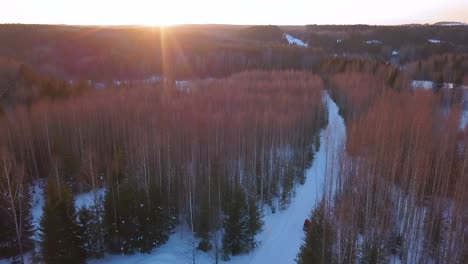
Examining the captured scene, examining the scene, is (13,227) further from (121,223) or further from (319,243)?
(319,243)

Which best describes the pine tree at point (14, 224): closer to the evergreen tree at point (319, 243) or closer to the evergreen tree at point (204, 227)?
the evergreen tree at point (204, 227)

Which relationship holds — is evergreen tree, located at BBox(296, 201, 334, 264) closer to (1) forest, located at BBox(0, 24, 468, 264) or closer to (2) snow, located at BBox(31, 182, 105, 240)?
(1) forest, located at BBox(0, 24, 468, 264)

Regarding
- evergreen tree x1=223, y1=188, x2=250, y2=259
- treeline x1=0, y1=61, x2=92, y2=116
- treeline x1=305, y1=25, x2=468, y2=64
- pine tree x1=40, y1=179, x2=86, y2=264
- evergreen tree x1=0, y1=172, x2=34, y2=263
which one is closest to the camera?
pine tree x1=40, y1=179, x2=86, y2=264

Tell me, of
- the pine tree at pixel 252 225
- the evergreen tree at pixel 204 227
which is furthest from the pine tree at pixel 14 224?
the pine tree at pixel 252 225

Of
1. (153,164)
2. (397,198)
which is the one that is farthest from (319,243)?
(153,164)

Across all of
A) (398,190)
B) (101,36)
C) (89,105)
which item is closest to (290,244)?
(398,190)

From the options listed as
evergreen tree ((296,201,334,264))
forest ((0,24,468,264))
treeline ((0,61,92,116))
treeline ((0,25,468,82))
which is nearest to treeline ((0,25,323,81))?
treeline ((0,25,468,82))
